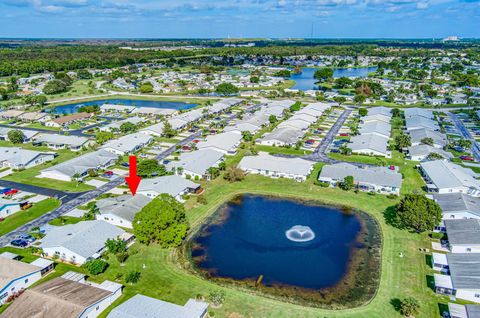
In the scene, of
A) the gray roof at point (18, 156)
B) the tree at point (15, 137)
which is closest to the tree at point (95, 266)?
the gray roof at point (18, 156)

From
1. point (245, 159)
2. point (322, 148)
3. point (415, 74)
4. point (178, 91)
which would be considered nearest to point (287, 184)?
point (245, 159)

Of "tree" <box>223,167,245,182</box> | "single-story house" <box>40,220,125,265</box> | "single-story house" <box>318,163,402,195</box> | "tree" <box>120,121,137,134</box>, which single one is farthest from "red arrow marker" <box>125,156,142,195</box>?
"single-story house" <box>318,163,402,195</box>

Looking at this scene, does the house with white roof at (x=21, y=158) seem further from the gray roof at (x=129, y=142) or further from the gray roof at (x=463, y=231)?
the gray roof at (x=463, y=231)

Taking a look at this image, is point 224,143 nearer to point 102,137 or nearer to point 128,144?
point 128,144

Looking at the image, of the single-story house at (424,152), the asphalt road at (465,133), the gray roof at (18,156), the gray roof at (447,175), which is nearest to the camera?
the gray roof at (447,175)

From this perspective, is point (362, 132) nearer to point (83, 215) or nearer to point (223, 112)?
point (223, 112)

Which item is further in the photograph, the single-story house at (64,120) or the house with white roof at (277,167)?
the single-story house at (64,120)

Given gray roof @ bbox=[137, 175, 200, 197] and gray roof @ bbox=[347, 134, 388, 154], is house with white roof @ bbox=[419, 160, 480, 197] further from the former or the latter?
gray roof @ bbox=[137, 175, 200, 197]
